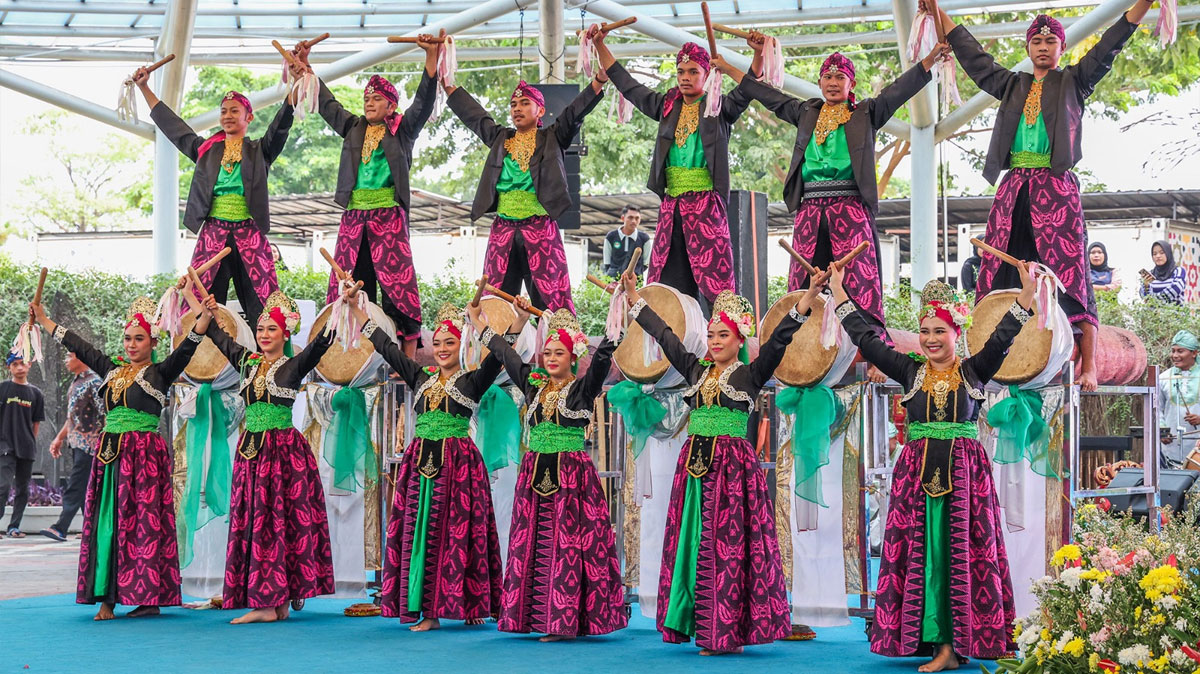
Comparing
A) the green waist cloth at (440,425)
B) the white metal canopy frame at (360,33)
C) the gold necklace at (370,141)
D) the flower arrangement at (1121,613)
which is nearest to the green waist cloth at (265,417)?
the green waist cloth at (440,425)

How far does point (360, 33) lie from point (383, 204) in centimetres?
570

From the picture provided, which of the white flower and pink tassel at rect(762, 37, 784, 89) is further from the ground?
pink tassel at rect(762, 37, 784, 89)

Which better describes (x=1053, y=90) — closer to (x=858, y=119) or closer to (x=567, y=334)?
(x=858, y=119)

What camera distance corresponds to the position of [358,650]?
557 cm

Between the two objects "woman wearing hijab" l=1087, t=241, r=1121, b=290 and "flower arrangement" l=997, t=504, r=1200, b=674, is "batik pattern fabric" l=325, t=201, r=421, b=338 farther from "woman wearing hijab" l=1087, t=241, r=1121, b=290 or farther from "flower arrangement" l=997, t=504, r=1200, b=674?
"woman wearing hijab" l=1087, t=241, r=1121, b=290

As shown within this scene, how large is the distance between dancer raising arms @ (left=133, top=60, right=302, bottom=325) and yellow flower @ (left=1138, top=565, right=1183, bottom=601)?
16.8ft

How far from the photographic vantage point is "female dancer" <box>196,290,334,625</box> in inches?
251

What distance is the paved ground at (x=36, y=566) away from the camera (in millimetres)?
7734

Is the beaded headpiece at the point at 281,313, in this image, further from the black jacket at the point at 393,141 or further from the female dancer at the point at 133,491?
the black jacket at the point at 393,141

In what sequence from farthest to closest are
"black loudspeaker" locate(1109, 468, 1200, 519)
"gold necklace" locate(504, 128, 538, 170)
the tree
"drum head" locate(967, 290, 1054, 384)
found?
the tree < "black loudspeaker" locate(1109, 468, 1200, 519) < "gold necklace" locate(504, 128, 538, 170) < "drum head" locate(967, 290, 1054, 384)

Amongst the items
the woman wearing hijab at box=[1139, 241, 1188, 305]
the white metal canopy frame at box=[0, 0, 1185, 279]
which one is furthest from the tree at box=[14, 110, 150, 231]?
the woman wearing hijab at box=[1139, 241, 1188, 305]

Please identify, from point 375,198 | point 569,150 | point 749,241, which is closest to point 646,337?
point 375,198

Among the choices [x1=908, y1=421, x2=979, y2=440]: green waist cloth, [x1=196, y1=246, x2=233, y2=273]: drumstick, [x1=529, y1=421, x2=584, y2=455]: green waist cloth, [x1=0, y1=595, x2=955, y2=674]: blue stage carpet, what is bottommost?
[x1=0, y1=595, x2=955, y2=674]: blue stage carpet

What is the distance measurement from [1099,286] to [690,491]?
601 cm
